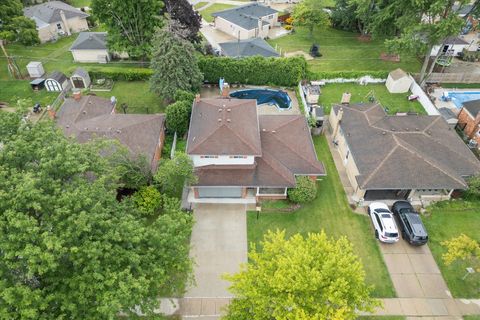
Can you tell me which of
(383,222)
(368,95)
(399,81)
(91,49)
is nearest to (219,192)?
(383,222)

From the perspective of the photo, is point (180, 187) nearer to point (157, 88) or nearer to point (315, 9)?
point (157, 88)

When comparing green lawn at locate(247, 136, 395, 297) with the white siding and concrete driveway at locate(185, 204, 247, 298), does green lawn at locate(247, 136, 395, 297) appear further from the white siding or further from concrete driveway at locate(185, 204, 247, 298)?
the white siding

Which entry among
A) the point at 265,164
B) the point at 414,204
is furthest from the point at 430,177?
the point at 265,164

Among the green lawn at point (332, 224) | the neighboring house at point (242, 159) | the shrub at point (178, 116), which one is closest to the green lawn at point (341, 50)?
Result: the neighboring house at point (242, 159)

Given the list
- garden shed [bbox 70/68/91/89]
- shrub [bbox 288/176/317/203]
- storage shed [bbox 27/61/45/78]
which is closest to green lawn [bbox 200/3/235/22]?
garden shed [bbox 70/68/91/89]

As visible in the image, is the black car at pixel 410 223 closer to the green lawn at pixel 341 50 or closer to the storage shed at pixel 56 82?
the green lawn at pixel 341 50

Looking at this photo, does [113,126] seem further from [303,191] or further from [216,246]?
[303,191]
